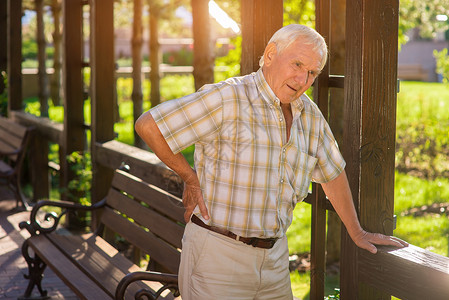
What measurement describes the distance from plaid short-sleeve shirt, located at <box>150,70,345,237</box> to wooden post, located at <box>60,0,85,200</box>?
4.33 m

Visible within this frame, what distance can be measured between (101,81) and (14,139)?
2203 millimetres

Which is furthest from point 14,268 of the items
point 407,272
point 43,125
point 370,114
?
point 407,272

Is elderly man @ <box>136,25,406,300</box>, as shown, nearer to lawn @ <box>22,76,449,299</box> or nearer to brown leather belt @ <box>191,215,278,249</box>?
brown leather belt @ <box>191,215,278,249</box>

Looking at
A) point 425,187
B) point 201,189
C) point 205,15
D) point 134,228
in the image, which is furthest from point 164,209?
point 425,187

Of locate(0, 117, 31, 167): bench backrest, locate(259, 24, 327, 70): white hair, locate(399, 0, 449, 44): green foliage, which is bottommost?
locate(0, 117, 31, 167): bench backrest

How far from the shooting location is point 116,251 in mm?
4719

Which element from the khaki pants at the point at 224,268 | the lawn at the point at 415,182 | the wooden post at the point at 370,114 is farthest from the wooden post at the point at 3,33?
the khaki pants at the point at 224,268

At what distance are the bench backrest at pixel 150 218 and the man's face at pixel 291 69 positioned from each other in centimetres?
150

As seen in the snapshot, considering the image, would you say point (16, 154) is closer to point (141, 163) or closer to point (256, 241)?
point (141, 163)

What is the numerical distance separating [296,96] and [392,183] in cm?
72

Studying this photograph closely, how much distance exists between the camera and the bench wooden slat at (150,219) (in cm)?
410

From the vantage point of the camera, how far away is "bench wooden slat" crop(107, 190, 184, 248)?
4104 millimetres

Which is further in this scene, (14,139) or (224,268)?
(14,139)

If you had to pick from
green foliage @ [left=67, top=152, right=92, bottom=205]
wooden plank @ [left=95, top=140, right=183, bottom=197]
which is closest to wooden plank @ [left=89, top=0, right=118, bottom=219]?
wooden plank @ [left=95, top=140, right=183, bottom=197]
